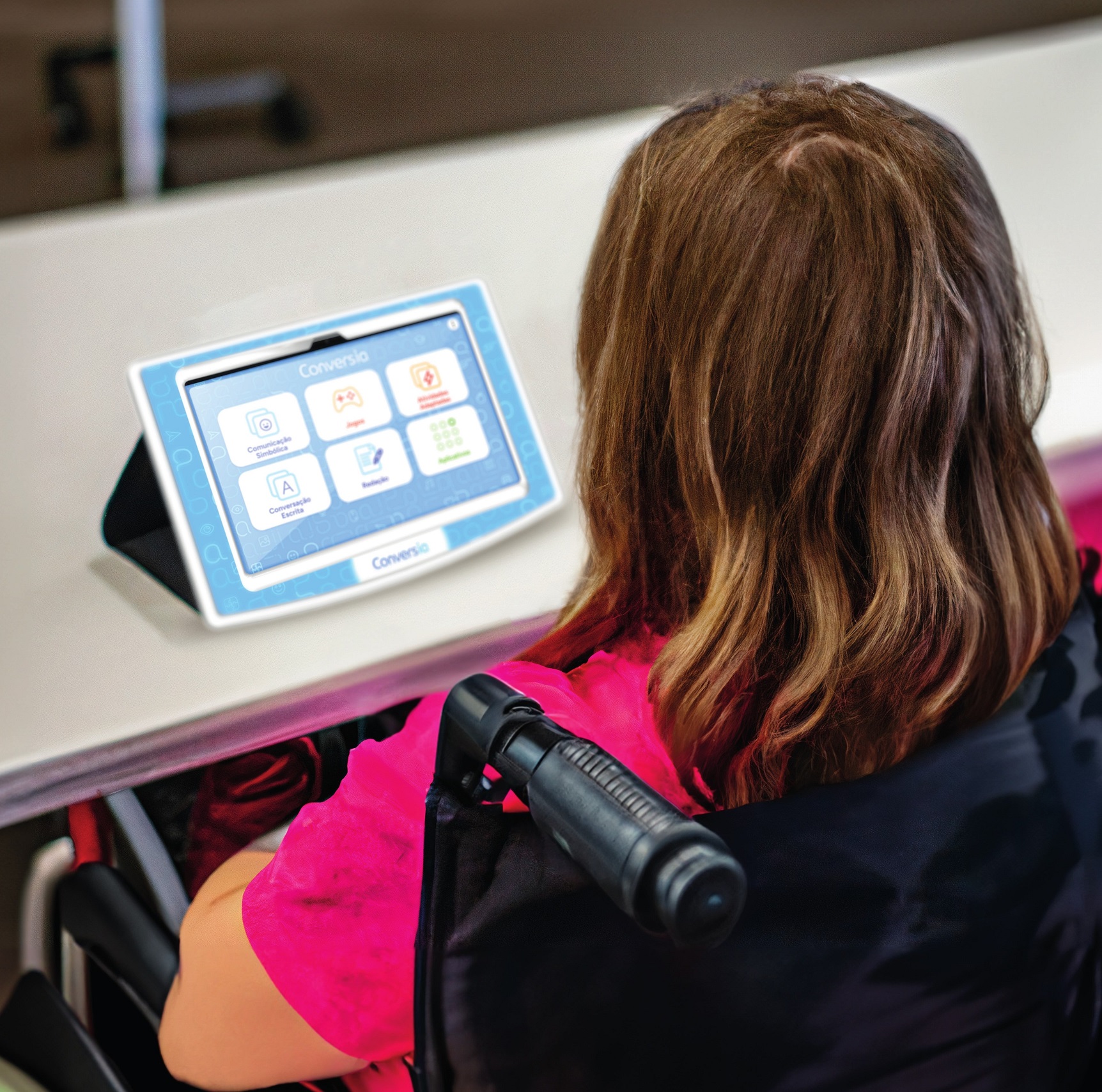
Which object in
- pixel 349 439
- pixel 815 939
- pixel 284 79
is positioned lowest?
pixel 815 939

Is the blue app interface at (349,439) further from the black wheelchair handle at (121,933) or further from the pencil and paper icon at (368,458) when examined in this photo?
the black wheelchair handle at (121,933)

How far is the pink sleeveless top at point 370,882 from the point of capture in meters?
0.47

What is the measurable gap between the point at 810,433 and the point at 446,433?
0.70 ft

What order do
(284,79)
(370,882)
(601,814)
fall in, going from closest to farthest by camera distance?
(601,814) < (370,882) < (284,79)

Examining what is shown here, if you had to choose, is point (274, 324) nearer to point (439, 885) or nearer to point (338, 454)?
point (338, 454)

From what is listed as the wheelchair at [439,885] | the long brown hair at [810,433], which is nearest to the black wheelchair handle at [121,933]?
the wheelchair at [439,885]

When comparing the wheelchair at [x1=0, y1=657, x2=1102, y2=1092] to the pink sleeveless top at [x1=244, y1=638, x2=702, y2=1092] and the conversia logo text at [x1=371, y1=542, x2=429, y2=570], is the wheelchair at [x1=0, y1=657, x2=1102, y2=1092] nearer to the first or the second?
the pink sleeveless top at [x1=244, y1=638, x2=702, y2=1092]

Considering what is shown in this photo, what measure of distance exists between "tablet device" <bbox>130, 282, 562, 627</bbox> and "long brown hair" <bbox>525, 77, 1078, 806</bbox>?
10 cm

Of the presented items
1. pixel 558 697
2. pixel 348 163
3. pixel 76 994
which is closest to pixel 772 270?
pixel 558 697

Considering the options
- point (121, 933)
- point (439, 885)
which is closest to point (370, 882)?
point (439, 885)

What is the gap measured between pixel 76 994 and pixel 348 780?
0.20m

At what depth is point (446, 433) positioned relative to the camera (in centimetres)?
60

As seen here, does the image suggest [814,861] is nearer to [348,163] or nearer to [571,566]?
[571,566]

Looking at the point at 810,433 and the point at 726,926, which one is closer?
the point at 726,926
